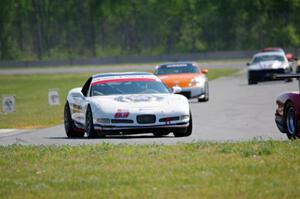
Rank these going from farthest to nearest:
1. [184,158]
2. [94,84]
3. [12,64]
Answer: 1. [12,64]
2. [94,84]
3. [184,158]

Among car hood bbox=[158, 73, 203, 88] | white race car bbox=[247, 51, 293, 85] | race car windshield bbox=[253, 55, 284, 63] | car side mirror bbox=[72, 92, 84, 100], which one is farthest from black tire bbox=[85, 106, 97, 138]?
race car windshield bbox=[253, 55, 284, 63]

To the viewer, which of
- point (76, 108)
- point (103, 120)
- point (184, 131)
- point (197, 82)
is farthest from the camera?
point (197, 82)

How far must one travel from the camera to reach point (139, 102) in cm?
1903

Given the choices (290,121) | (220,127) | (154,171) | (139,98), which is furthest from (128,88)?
(154,171)

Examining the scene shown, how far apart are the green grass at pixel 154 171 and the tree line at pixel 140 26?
98.4 metres

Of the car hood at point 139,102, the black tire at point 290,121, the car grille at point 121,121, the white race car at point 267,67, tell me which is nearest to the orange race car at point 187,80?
the white race car at point 267,67

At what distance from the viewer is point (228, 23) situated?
128m

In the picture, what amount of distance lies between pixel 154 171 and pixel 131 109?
706 centimetres

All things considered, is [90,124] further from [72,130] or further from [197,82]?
[197,82]

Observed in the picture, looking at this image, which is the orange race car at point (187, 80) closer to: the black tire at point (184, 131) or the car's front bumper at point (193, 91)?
the car's front bumper at point (193, 91)

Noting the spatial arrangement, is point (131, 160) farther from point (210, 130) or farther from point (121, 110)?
point (210, 130)

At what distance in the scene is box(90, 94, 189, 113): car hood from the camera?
18875 mm

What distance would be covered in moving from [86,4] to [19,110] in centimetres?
10726

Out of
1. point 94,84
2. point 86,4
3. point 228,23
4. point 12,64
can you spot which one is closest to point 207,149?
point 94,84
